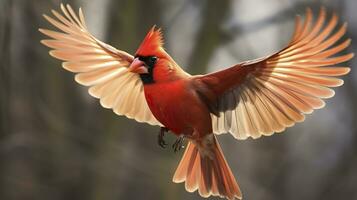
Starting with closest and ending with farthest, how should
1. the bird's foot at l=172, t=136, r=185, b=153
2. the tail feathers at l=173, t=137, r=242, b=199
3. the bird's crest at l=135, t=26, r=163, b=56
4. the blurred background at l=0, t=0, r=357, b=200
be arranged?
the bird's crest at l=135, t=26, r=163, b=56 → the bird's foot at l=172, t=136, r=185, b=153 → the tail feathers at l=173, t=137, r=242, b=199 → the blurred background at l=0, t=0, r=357, b=200

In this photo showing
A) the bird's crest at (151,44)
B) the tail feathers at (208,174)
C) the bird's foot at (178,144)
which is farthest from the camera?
the tail feathers at (208,174)

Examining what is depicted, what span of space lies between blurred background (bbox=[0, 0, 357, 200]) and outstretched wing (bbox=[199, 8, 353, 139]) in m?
3.57

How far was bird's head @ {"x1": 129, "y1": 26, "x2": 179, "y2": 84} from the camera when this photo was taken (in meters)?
2.36

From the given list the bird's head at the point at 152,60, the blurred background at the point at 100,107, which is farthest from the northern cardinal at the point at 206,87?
the blurred background at the point at 100,107

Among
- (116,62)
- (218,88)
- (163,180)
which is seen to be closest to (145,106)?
(116,62)

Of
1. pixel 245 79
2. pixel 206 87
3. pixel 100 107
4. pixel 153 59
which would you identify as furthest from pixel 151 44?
pixel 100 107

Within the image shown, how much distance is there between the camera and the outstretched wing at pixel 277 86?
2.38 m

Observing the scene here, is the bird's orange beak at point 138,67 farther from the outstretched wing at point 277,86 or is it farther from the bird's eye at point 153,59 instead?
the outstretched wing at point 277,86

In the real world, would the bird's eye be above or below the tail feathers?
above

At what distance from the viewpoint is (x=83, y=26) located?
2578 millimetres

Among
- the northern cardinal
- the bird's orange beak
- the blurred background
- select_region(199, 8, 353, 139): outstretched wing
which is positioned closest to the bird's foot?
the northern cardinal

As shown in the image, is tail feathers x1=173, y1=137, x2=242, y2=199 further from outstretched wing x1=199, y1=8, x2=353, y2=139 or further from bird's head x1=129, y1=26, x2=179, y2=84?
bird's head x1=129, y1=26, x2=179, y2=84

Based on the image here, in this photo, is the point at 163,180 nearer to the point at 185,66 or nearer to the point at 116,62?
the point at 185,66

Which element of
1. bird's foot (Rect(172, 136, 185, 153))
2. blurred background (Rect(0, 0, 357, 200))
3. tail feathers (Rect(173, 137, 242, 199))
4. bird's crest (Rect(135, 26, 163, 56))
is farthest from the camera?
blurred background (Rect(0, 0, 357, 200))
